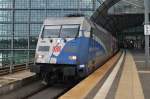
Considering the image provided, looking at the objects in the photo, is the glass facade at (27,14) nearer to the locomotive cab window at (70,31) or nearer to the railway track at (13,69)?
the railway track at (13,69)

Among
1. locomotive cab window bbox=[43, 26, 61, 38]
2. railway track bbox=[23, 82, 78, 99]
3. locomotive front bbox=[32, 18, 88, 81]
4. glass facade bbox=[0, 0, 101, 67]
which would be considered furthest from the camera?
glass facade bbox=[0, 0, 101, 67]

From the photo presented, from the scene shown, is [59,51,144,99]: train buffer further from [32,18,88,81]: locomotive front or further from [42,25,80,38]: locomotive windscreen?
[42,25,80,38]: locomotive windscreen

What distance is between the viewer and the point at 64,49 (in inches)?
608

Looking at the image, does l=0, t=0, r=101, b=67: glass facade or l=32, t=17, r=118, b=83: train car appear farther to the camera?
l=0, t=0, r=101, b=67: glass facade

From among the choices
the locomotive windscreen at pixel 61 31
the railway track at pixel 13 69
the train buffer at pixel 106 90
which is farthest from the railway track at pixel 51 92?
the locomotive windscreen at pixel 61 31

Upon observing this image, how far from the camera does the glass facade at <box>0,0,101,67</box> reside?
50.3m

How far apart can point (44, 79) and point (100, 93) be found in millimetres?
5074

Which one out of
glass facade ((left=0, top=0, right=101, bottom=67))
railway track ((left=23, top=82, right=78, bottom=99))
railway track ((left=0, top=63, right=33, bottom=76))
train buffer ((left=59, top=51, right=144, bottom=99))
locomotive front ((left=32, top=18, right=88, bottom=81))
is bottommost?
railway track ((left=23, top=82, right=78, bottom=99))

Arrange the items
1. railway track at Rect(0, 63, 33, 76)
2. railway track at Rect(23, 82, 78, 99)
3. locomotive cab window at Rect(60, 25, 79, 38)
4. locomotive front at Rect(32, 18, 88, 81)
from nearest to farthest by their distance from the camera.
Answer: railway track at Rect(23, 82, 78, 99) < locomotive front at Rect(32, 18, 88, 81) < locomotive cab window at Rect(60, 25, 79, 38) < railway track at Rect(0, 63, 33, 76)

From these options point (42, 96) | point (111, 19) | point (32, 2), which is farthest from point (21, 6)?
point (42, 96)

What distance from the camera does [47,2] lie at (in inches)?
2279

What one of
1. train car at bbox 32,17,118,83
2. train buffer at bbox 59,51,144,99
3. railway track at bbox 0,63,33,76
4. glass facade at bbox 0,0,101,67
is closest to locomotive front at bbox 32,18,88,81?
train car at bbox 32,17,118,83

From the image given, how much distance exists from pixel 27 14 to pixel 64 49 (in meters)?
41.1

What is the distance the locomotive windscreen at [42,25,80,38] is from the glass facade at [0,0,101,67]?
1233 inches
